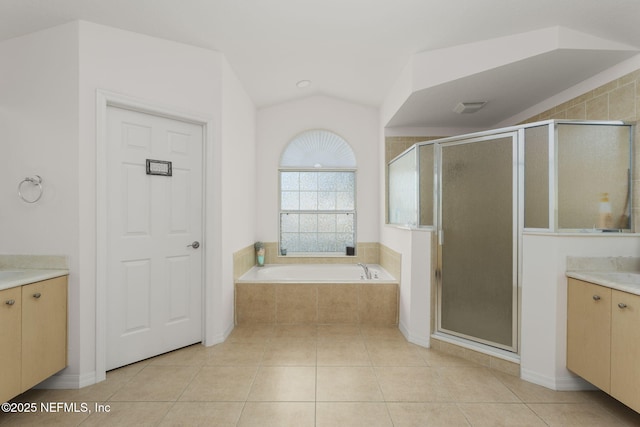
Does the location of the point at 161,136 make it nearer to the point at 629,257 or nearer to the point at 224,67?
the point at 224,67

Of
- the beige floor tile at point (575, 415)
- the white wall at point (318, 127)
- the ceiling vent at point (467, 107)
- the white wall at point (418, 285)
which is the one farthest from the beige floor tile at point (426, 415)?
the ceiling vent at point (467, 107)

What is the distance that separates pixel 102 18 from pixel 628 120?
3.56 meters

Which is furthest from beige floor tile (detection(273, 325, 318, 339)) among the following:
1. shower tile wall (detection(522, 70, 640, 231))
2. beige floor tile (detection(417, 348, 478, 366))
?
shower tile wall (detection(522, 70, 640, 231))

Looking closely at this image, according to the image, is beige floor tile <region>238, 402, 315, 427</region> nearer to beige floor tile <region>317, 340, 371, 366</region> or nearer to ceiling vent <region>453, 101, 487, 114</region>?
beige floor tile <region>317, 340, 371, 366</region>

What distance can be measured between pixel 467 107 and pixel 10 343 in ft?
12.5

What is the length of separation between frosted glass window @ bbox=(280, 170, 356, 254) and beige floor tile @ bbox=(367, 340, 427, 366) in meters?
1.66

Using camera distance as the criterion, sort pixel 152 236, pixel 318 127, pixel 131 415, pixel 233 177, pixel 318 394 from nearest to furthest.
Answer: pixel 131 415
pixel 318 394
pixel 152 236
pixel 233 177
pixel 318 127

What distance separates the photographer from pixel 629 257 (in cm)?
204

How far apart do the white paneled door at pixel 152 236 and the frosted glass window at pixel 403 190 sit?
1893 mm

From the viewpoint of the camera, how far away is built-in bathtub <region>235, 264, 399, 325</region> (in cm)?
318

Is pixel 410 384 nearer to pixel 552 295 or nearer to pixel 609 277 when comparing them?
pixel 552 295

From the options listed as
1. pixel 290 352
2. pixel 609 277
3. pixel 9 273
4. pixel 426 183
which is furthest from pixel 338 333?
pixel 9 273

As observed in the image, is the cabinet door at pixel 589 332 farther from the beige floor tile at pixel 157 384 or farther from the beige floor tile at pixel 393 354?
the beige floor tile at pixel 157 384

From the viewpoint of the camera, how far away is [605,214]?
6.90ft
